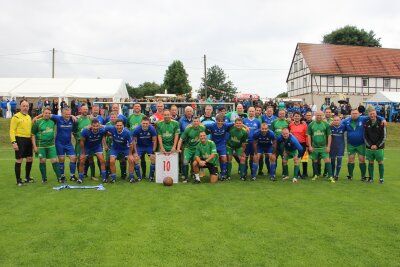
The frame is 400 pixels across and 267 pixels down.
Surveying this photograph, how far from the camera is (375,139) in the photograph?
350 inches

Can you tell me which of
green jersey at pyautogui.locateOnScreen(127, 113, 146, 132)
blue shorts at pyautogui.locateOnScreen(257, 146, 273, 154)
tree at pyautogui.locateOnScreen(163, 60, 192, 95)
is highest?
tree at pyautogui.locateOnScreen(163, 60, 192, 95)

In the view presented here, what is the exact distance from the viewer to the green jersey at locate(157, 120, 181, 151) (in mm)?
9039

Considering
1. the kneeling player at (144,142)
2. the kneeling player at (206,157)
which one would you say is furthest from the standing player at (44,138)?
the kneeling player at (206,157)

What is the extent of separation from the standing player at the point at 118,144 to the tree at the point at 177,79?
140 feet

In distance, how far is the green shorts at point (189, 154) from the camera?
9070 millimetres

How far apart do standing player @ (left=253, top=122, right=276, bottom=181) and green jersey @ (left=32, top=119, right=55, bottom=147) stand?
4.93 metres

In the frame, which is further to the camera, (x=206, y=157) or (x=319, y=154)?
(x=319, y=154)

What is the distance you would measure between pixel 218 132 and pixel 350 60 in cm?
3848

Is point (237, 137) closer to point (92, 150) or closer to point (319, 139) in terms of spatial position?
point (319, 139)

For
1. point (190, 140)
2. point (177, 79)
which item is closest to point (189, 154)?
point (190, 140)

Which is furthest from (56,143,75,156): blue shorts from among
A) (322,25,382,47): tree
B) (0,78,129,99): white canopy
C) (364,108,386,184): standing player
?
(322,25,382,47): tree

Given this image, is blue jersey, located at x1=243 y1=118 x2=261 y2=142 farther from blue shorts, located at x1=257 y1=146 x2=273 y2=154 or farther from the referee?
the referee

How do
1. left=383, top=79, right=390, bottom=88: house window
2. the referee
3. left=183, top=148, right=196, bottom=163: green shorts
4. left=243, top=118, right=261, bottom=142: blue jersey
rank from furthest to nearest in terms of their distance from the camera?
left=383, top=79, right=390, bottom=88: house window → left=243, top=118, right=261, bottom=142: blue jersey → left=183, top=148, right=196, bottom=163: green shorts → the referee

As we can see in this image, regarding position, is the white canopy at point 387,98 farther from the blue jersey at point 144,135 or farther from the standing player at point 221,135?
the blue jersey at point 144,135
